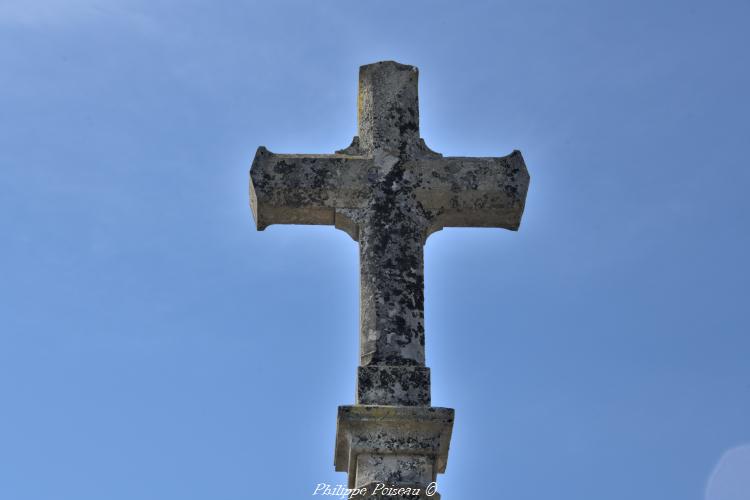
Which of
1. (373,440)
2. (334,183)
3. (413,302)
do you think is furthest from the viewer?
(334,183)

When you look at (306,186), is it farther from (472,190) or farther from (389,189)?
(472,190)

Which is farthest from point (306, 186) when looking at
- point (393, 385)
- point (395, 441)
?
point (395, 441)

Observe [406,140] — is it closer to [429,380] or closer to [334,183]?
[334,183]

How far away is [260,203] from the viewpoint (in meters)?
7.89

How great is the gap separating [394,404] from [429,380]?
9.9 inches

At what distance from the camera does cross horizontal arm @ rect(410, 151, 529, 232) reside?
795 cm

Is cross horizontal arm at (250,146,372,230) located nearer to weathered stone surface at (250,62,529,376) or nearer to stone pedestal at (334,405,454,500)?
weathered stone surface at (250,62,529,376)

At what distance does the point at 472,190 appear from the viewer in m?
8.02

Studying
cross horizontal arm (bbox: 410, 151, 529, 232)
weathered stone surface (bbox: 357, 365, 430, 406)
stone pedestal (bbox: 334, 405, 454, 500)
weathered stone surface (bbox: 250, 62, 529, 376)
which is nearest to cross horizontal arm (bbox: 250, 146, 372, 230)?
weathered stone surface (bbox: 250, 62, 529, 376)

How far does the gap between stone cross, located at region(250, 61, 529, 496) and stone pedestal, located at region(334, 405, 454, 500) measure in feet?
1.13

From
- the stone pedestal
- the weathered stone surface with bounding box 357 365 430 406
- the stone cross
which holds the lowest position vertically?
the stone pedestal

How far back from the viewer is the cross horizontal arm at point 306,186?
25.8 ft

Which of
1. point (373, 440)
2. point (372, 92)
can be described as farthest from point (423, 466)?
point (372, 92)

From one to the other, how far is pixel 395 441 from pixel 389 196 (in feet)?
5.37
